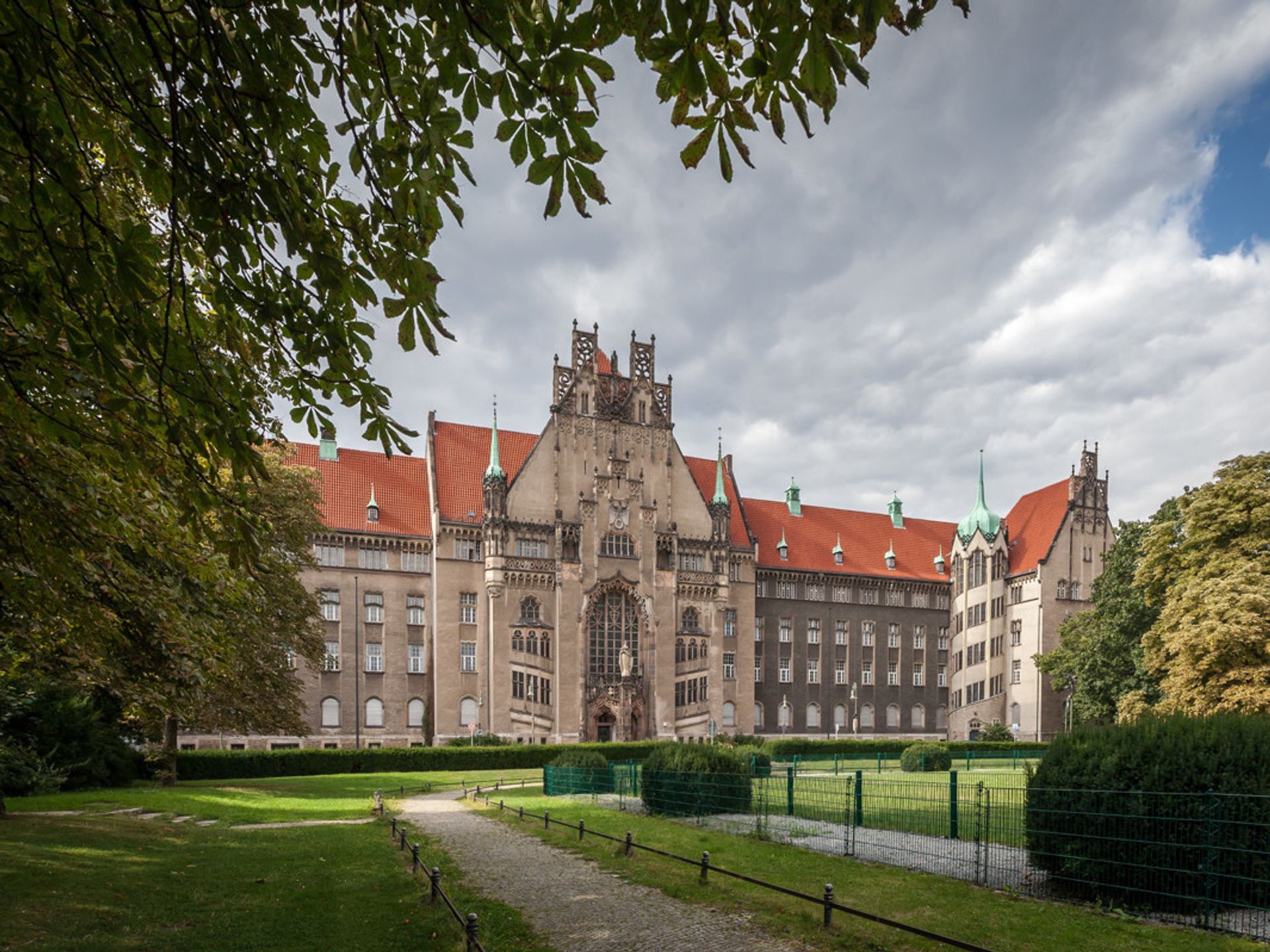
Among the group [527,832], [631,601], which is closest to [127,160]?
[527,832]

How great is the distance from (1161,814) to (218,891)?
13311 mm

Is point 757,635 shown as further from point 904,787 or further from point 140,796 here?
point 140,796

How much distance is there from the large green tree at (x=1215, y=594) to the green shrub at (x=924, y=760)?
8.15 m

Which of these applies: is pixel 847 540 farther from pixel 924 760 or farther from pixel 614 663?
pixel 924 760

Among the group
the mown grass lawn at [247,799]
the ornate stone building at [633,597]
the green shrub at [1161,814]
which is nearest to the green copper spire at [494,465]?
the ornate stone building at [633,597]

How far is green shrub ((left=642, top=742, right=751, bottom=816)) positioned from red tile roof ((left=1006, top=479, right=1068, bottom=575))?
4927 centimetres

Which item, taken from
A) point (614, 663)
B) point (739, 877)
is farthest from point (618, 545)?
point (739, 877)

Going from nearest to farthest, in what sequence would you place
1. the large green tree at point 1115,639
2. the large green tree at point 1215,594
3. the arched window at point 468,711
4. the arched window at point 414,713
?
the large green tree at point 1215,594 < the large green tree at point 1115,639 < the arched window at point 468,711 < the arched window at point 414,713

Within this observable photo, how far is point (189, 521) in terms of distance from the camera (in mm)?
6449

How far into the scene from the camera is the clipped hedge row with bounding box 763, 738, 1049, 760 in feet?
166

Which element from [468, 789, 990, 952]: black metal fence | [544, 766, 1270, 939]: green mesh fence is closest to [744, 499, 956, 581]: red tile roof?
[468, 789, 990, 952]: black metal fence

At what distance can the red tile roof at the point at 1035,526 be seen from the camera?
2557 inches

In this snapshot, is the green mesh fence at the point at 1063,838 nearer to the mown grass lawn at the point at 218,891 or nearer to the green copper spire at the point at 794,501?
the mown grass lawn at the point at 218,891

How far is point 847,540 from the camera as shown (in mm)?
72750
